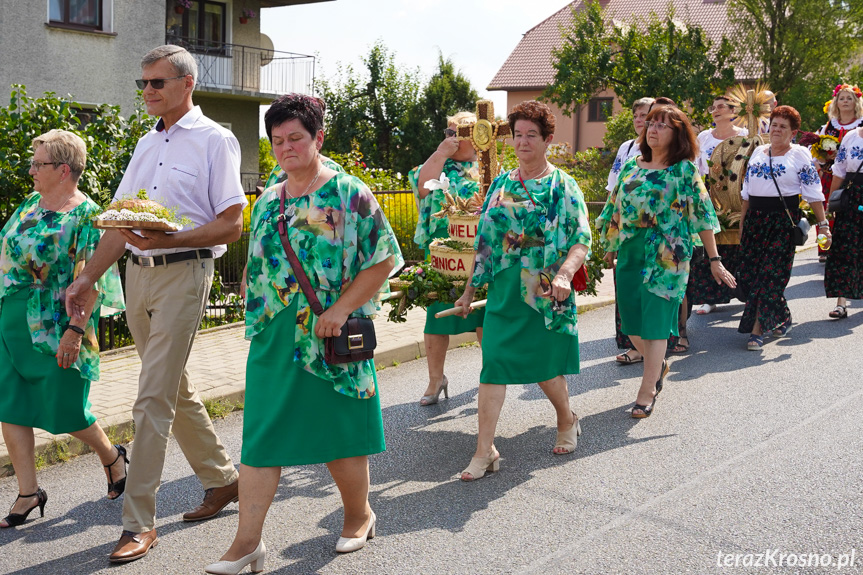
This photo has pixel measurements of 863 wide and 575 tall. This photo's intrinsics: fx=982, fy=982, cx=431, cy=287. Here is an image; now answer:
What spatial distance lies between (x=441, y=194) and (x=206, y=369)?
7.90ft

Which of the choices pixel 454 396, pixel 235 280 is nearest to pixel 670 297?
pixel 454 396

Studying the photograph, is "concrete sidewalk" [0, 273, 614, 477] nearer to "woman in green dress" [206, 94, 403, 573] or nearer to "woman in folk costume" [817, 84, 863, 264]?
"woman in green dress" [206, 94, 403, 573]

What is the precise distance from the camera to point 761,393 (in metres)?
7.02

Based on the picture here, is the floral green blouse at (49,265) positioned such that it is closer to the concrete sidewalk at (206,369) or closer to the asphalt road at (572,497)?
the asphalt road at (572,497)

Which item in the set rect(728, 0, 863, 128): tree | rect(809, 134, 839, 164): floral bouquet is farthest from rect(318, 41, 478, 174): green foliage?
rect(809, 134, 839, 164): floral bouquet

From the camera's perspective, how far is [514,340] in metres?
5.36

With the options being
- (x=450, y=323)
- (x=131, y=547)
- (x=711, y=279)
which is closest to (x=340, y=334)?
(x=131, y=547)

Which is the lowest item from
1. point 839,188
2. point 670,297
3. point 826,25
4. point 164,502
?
point 164,502

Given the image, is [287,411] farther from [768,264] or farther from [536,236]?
[768,264]

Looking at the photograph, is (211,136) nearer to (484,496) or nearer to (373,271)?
(373,271)

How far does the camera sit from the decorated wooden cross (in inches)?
259

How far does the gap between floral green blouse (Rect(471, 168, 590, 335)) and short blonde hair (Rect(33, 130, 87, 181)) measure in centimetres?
211

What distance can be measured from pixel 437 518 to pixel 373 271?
4.54 feet

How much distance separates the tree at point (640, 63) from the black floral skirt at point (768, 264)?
67.1 ft
